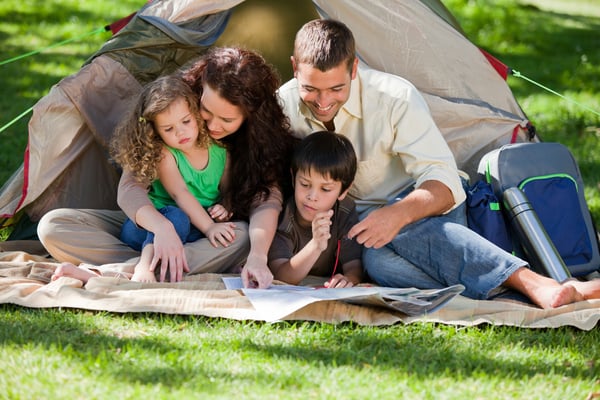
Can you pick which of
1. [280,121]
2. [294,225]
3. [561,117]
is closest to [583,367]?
[294,225]

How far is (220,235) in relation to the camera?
142 inches

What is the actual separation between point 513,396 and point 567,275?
1050mm

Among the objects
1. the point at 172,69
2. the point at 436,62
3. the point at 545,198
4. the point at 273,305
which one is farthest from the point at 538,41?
the point at 273,305

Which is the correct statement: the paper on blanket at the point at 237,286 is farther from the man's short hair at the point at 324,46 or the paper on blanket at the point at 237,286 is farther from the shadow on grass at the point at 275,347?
the man's short hair at the point at 324,46

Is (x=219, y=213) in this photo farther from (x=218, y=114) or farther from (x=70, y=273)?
(x=70, y=273)

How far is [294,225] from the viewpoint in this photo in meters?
3.70

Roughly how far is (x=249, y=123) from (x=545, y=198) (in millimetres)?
1334

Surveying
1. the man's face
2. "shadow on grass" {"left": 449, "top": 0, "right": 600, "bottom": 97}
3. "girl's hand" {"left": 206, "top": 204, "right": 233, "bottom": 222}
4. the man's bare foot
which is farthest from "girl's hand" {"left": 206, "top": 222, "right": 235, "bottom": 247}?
"shadow on grass" {"left": 449, "top": 0, "right": 600, "bottom": 97}

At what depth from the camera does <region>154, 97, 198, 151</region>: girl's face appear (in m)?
3.57

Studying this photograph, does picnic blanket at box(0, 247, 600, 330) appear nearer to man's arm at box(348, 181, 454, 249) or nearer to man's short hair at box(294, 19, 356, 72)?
man's arm at box(348, 181, 454, 249)

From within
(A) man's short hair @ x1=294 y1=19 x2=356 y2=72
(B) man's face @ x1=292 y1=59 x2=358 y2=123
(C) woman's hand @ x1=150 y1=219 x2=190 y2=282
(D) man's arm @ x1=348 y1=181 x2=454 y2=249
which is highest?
Answer: (A) man's short hair @ x1=294 y1=19 x2=356 y2=72

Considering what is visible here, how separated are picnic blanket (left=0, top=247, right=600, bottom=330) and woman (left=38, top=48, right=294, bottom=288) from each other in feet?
0.74

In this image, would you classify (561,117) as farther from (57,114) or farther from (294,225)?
(57,114)

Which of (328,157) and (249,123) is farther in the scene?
(249,123)
